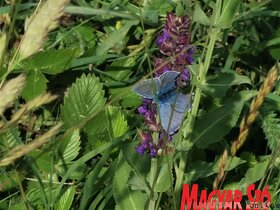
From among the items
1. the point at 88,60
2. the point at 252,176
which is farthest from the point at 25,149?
the point at 88,60

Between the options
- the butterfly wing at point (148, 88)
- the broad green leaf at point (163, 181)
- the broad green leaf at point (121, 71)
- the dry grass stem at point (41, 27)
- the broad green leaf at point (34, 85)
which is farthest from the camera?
the broad green leaf at point (121, 71)

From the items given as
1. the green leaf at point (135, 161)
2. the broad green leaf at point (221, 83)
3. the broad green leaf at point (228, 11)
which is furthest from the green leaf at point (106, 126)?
the broad green leaf at point (228, 11)

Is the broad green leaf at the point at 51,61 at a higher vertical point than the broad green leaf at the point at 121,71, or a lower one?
higher

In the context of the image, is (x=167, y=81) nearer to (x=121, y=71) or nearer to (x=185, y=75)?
(x=185, y=75)

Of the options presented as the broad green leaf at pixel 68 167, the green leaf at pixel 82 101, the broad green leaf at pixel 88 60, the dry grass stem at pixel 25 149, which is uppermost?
the dry grass stem at pixel 25 149

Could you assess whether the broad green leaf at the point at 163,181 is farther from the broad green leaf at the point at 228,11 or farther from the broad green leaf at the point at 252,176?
the broad green leaf at the point at 228,11

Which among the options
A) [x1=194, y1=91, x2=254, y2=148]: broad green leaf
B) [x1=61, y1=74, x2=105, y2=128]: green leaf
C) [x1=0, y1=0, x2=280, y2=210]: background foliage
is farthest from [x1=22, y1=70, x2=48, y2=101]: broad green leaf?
Answer: [x1=194, y1=91, x2=254, y2=148]: broad green leaf

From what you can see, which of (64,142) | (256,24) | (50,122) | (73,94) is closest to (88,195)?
(64,142)
